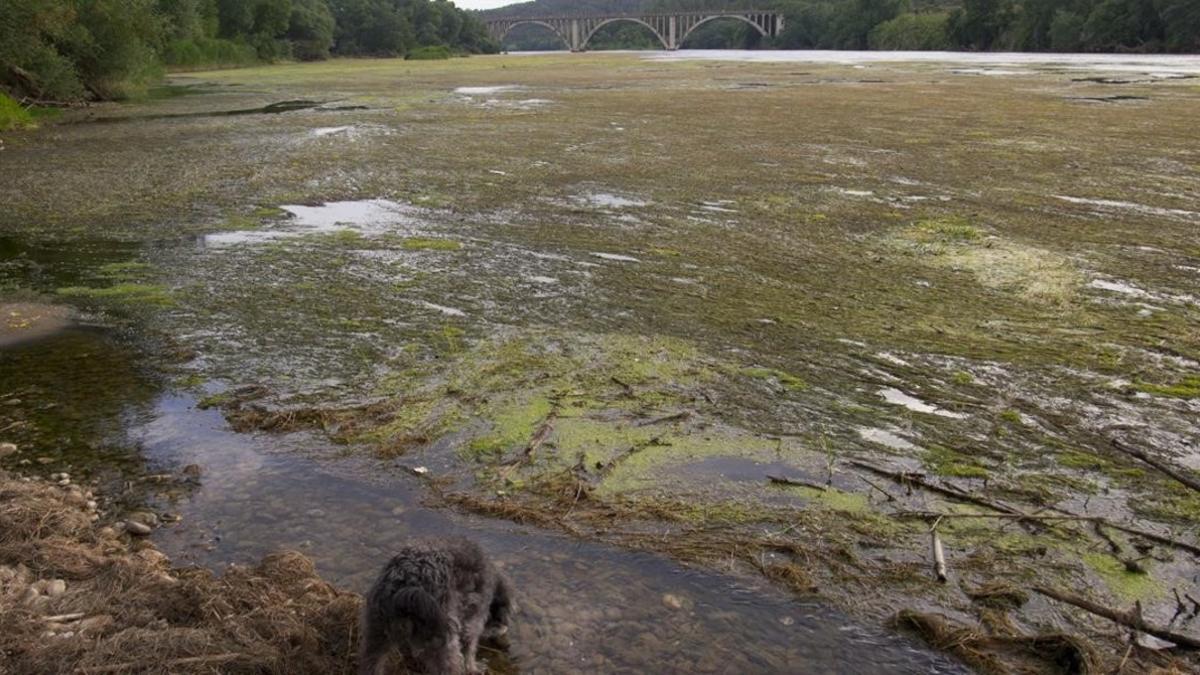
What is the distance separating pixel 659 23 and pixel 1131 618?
135676mm

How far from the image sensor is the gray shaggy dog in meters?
3.01

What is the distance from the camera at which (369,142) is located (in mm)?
19016

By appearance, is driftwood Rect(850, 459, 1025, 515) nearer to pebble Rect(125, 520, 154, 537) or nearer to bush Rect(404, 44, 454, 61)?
pebble Rect(125, 520, 154, 537)

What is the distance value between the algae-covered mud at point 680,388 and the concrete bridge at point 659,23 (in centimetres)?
11829

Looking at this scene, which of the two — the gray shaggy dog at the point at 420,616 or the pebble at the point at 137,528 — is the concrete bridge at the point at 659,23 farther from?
the gray shaggy dog at the point at 420,616

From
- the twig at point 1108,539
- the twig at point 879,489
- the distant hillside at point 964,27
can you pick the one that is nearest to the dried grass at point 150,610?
the twig at point 879,489

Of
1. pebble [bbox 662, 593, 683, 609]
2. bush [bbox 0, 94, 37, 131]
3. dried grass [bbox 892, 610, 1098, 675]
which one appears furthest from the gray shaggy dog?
bush [bbox 0, 94, 37, 131]

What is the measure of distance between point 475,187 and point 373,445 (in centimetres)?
878

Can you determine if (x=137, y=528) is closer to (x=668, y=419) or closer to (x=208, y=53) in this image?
(x=668, y=419)

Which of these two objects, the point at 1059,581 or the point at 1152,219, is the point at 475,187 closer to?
the point at 1152,219

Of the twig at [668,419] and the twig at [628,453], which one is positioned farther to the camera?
the twig at [668,419]

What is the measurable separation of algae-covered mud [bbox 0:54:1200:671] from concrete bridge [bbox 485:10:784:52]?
388 feet

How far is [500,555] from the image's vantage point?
4.27 m

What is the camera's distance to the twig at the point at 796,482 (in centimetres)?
482
